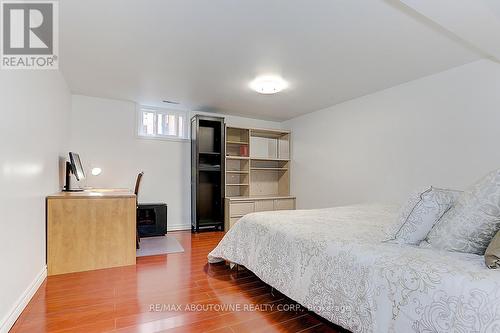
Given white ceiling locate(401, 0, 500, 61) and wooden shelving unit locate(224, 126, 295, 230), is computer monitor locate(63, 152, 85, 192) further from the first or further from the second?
white ceiling locate(401, 0, 500, 61)

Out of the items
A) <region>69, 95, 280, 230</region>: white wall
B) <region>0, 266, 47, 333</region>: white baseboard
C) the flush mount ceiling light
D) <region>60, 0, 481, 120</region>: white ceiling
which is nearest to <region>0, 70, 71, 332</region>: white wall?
<region>0, 266, 47, 333</region>: white baseboard

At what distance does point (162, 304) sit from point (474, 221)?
212 centimetres

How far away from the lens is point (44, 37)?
7.70 feet

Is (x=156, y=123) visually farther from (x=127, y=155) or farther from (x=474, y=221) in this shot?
(x=474, y=221)

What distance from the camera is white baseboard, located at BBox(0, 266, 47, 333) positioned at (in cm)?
165

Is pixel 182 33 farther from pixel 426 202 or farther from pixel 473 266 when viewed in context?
pixel 473 266

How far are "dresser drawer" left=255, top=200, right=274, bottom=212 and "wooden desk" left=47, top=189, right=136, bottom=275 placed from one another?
2406mm

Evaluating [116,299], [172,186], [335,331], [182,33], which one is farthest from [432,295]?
[172,186]

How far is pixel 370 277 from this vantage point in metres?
1.32

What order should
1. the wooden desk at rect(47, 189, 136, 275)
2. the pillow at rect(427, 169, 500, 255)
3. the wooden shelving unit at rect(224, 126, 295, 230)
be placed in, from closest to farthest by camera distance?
the pillow at rect(427, 169, 500, 255) → the wooden desk at rect(47, 189, 136, 275) → the wooden shelving unit at rect(224, 126, 295, 230)

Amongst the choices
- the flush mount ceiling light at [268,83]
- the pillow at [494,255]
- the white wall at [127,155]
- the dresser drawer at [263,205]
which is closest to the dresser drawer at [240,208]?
the dresser drawer at [263,205]

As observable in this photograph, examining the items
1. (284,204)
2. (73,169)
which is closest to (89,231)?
(73,169)

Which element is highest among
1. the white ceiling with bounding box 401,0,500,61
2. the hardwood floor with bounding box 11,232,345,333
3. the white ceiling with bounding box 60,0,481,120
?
the white ceiling with bounding box 60,0,481,120

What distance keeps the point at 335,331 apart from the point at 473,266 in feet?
3.17
